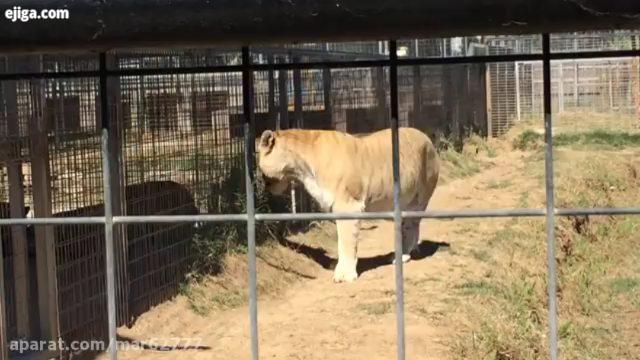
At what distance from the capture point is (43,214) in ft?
22.4

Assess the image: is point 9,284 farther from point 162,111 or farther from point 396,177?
point 396,177

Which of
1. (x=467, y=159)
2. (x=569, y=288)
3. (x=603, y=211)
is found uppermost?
(x=603, y=211)

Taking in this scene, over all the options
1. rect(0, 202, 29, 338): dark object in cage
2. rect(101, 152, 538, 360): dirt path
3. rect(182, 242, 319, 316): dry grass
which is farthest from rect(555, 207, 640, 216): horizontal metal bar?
rect(182, 242, 319, 316): dry grass

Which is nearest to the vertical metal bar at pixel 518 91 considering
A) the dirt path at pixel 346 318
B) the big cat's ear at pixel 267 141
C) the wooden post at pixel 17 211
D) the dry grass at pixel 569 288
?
the dry grass at pixel 569 288

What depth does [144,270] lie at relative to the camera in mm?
8461

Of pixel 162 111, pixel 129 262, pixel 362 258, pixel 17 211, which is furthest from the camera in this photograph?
pixel 362 258

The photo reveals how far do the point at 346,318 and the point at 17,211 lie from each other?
3.15 m

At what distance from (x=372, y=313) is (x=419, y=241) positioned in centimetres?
342

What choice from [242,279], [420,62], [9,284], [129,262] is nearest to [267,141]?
[242,279]

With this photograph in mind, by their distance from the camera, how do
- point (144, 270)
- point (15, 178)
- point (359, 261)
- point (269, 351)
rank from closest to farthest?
1. point (15, 178)
2. point (269, 351)
3. point (144, 270)
4. point (359, 261)

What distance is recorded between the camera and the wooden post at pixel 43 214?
22.2 ft

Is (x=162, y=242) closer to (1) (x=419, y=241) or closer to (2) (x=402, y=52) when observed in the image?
(1) (x=419, y=241)

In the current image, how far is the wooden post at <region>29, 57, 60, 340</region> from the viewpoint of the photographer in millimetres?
6766

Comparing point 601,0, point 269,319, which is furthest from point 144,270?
point 601,0
